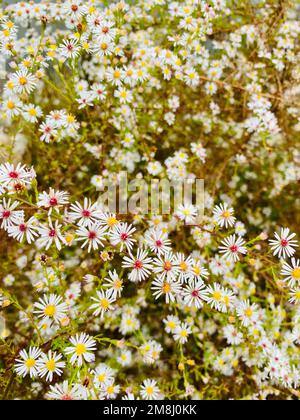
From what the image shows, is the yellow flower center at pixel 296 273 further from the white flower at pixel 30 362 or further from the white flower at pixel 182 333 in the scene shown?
the white flower at pixel 30 362

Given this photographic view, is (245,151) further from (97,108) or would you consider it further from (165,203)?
(97,108)

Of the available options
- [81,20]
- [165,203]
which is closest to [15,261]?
[165,203]

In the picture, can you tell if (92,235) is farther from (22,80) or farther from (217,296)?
(22,80)

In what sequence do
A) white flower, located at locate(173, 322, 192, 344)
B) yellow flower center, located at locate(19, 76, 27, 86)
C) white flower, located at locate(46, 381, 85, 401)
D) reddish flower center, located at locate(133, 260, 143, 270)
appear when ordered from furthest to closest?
1. white flower, located at locate(173, 322, 192, 344)
2. yellow flower center, located at locate(19, 76, 27, 86)
3. reddish flower center, located at locate(133, 260, 143, 270)
4. white flower, located at locate(46, 381, 85, 401)

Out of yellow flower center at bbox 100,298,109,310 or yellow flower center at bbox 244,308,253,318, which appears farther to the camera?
yellow flower center at bbox 244,308,253,318

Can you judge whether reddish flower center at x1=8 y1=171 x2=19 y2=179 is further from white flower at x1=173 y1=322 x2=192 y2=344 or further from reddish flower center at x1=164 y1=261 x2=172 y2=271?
white flower at x1=173 y1=322 x2=192 y2=344

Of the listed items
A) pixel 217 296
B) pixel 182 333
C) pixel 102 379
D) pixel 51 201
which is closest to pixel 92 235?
pixel 51 201

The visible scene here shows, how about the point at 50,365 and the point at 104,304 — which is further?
the point at 104,304

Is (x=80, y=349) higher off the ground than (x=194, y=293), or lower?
lower

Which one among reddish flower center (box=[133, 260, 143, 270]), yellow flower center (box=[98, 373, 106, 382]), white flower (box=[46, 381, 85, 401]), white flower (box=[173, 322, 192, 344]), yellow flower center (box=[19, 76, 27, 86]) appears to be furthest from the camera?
white flower (box=[173, 322, 192, 344])

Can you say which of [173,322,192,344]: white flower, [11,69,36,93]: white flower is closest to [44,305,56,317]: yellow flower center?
[173,322,192,344]: white flower

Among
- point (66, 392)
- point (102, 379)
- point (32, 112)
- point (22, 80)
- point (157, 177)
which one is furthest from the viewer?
point (157, 177)
